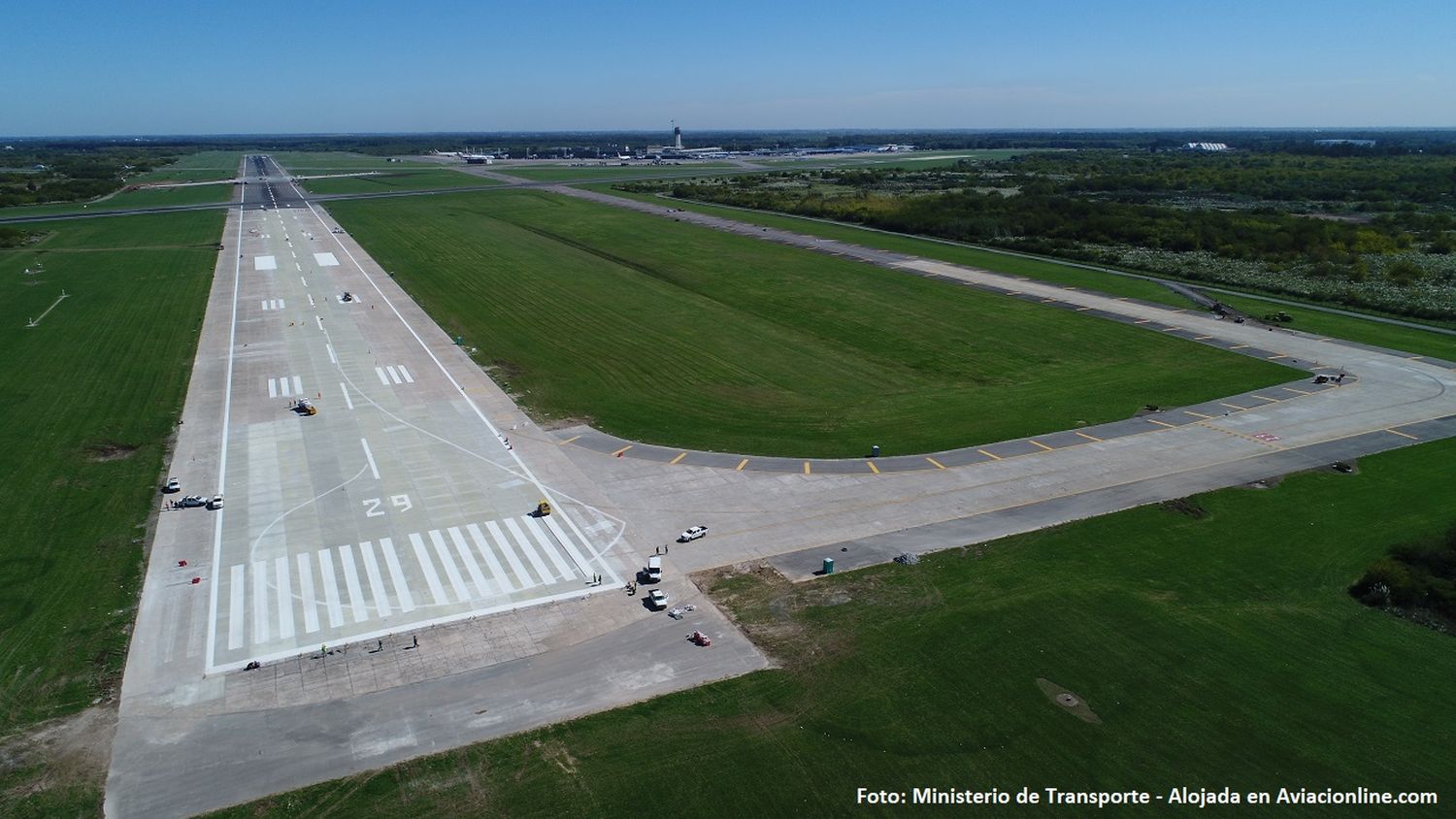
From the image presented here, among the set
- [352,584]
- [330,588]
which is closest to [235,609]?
[330,588]

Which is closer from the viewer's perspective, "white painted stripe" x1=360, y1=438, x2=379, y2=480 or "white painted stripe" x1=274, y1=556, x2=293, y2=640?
"white painted stripe" x1=274, y1=556, x2=293, y2=640

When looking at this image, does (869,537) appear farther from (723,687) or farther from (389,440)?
(389,440)

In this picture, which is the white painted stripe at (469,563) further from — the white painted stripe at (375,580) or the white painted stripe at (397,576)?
the white painted stripe at (375,580)

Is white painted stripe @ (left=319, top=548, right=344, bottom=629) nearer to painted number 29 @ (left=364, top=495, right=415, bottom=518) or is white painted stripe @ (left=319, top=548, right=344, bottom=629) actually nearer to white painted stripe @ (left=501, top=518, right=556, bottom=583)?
painted number 29 @ (left=364, top=495, right=415, bottom=518)

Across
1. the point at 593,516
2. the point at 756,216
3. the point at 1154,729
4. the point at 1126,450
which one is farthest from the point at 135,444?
the point at 756,216

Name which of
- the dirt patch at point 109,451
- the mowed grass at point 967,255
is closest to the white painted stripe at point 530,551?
the dirt patch at point 109,451

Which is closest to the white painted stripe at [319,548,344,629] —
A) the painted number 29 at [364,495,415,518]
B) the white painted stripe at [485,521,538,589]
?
the painted number 29 at [364,495,415,518]
